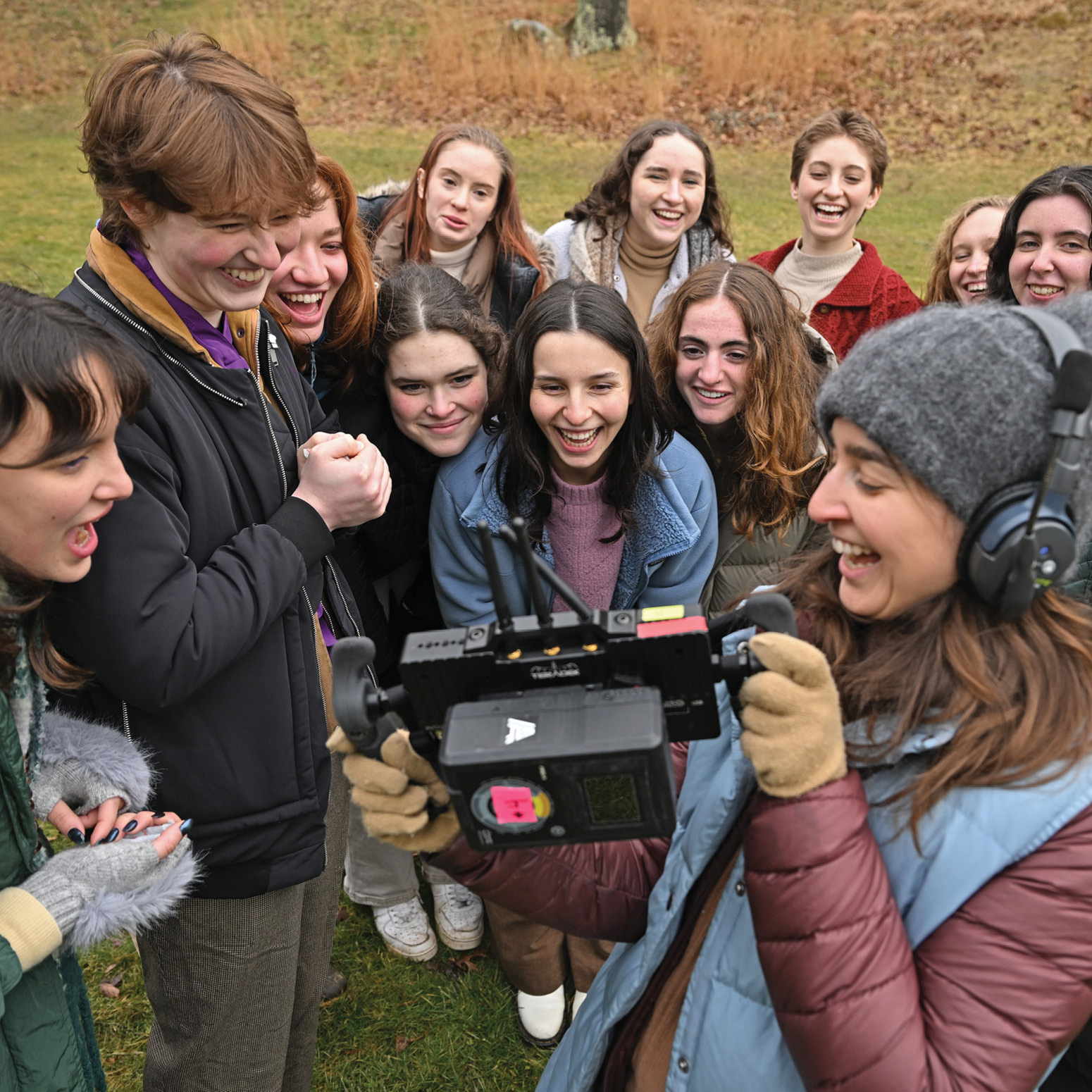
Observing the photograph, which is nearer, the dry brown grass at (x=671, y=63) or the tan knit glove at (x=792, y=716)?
the tan knit glove at (x=792, y=716)

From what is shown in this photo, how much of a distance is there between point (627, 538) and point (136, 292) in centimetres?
156

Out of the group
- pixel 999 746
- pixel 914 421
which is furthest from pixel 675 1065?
pixel 914 421

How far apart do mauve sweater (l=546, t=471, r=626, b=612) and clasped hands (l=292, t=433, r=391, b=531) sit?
2.76ft

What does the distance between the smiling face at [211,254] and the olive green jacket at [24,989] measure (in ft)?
2.63

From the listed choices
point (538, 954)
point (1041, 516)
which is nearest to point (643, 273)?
point (538, 954)

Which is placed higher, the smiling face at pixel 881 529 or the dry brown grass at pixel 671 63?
the dry brown grass at pixel 671 63

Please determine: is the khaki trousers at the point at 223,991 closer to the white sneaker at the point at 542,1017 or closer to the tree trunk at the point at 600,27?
the white sneaker at the point at 542,1017

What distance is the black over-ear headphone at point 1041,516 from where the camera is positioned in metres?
1.23

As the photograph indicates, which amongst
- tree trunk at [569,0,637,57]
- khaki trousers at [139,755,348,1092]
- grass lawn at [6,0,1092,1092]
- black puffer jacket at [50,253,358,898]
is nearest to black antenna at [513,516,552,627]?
black puffer jacket at [50,253,358,898]

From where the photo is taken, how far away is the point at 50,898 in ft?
5.41

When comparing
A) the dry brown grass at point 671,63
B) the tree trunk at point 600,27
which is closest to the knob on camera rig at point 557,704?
the dry brown grass at point 671,63

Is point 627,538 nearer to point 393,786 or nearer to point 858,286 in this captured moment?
point 393,786

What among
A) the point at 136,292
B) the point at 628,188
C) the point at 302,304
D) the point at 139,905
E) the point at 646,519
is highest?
the point at 136,292

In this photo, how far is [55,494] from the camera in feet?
5.13
